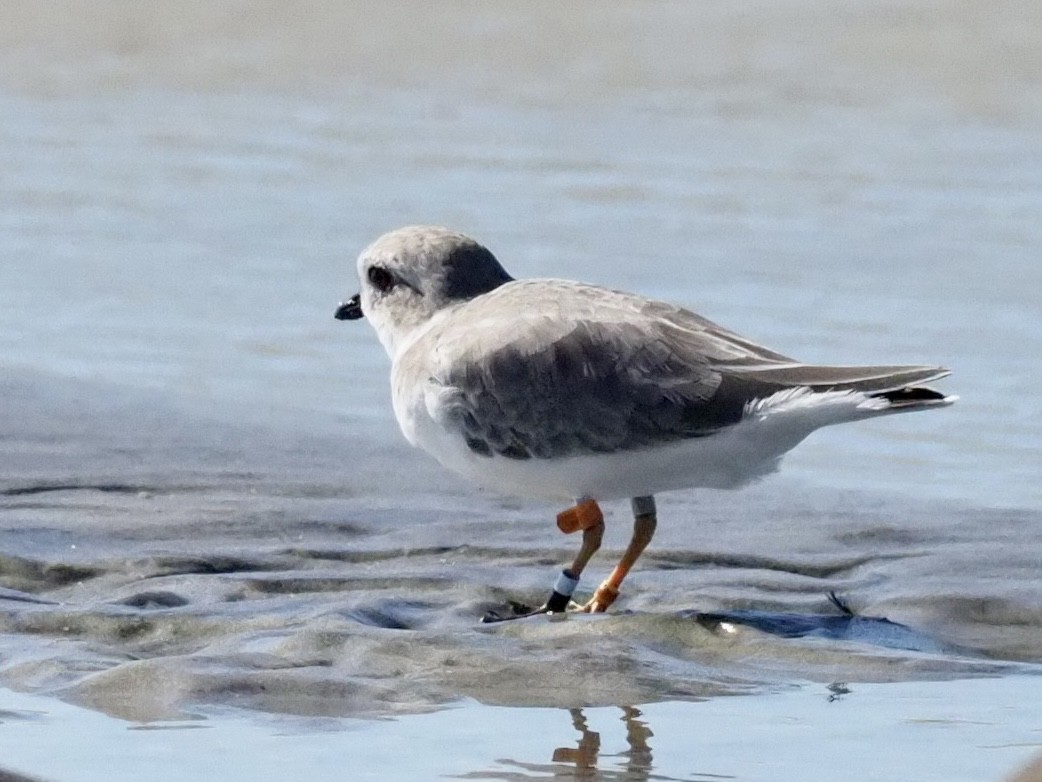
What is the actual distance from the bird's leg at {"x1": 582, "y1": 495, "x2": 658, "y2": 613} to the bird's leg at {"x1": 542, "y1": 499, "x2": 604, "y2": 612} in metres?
0.08

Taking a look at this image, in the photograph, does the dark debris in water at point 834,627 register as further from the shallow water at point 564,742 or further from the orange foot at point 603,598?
the shallow water at point 564,742

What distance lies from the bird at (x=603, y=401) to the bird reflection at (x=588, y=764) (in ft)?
3.98

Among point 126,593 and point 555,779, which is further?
point 126,593

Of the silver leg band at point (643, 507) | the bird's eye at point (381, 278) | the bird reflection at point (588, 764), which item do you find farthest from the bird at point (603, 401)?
the bird reflection at point (588, 764)

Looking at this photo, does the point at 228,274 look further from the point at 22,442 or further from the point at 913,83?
the point at 913,83

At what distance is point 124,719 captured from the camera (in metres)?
4.85

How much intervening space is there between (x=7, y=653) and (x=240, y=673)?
2.19ft

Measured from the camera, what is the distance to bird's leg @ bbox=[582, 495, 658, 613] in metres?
6.20

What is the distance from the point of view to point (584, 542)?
6.30 meters

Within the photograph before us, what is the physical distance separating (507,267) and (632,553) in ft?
15.1

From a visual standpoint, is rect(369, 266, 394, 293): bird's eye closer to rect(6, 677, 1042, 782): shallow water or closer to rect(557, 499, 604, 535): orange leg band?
rect(557, 499, 604, 535): orange leg band

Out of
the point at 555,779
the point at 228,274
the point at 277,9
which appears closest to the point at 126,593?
the point at 555,779

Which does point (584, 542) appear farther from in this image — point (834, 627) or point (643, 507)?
point (834, 627)

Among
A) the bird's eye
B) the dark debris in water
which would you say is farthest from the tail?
the bird's eye
